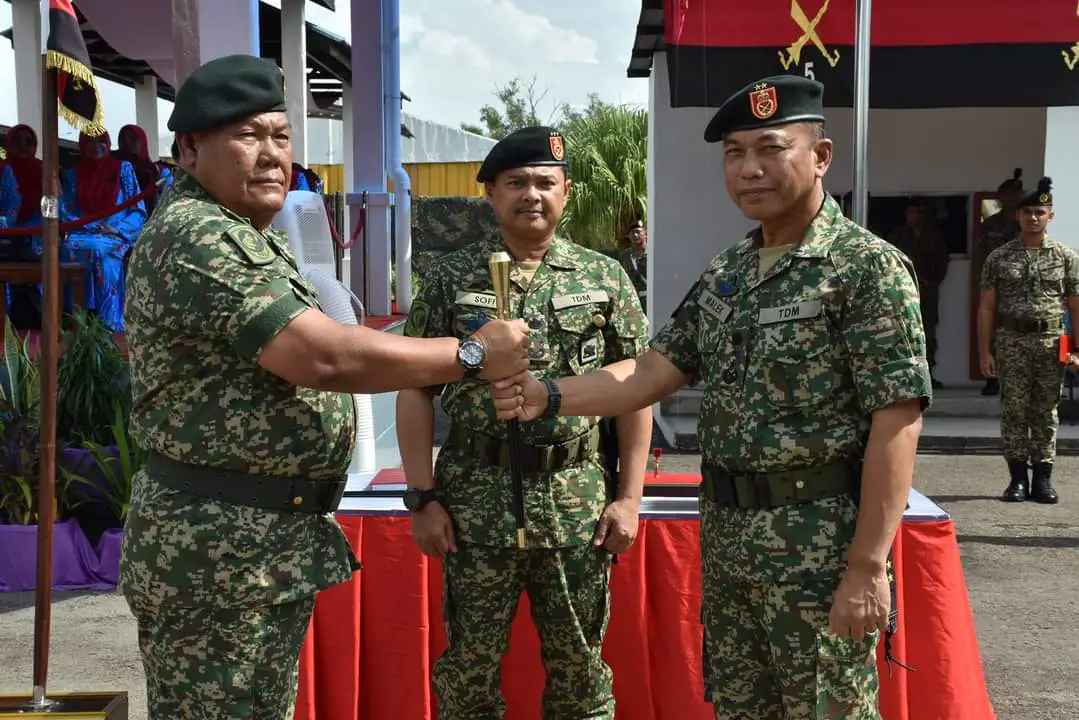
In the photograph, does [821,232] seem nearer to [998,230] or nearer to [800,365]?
[800,365]

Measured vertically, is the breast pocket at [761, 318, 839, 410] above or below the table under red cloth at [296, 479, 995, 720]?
above

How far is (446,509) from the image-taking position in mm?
2807

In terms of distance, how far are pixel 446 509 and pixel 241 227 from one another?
40.1 inches

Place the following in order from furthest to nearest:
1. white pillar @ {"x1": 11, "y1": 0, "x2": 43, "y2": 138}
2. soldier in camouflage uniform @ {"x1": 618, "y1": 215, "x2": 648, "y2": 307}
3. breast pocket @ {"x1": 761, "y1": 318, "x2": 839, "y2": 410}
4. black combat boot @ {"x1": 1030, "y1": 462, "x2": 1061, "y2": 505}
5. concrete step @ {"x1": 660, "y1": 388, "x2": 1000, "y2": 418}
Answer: soldier in camouflage uniform @ {"x1": 618, "y1": 215, "x2": 648, "y2": 307}, white pillar @ {"x1": 11, "y1": 0, "x2": 43, "y2": 138}, concrete step @ {"x1": 660, "y1": 388, "x2": 1000, "y2": 418}, black combat boot @ {"x1": 1030, "y1": 462, "x2": 1061, "y2": 505}, breast pocket @ {"x1": 761, "y1": 318, "x2": 839, "y2": 410}

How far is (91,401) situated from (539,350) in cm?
361

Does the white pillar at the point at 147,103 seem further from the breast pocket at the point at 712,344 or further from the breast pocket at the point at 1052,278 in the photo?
the breast pocket at the point at 712,344

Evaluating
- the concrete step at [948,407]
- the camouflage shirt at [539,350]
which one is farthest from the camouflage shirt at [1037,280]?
the camouflage shirt at [539,350]

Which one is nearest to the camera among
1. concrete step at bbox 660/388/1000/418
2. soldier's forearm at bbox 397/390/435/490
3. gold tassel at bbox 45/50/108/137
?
soldier's forearm at bbox 397/390/435/490

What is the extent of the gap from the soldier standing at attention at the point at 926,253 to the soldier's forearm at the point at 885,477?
29.2 ft

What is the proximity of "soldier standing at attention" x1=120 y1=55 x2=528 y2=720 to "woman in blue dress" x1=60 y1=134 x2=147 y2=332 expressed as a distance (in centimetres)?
715

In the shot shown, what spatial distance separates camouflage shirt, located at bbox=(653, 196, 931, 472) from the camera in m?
2.16

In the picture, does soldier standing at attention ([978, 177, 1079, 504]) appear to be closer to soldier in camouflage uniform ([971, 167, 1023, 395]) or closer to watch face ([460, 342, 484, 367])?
soldier in camouflage uniform ([971, 167, 1023, 395])

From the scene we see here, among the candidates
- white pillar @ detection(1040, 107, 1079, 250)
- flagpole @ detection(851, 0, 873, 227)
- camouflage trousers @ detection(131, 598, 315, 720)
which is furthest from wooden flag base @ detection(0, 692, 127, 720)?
white pillar @ detection(1040, 107, 1079, 250)

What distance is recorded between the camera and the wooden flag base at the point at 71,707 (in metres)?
2.83
